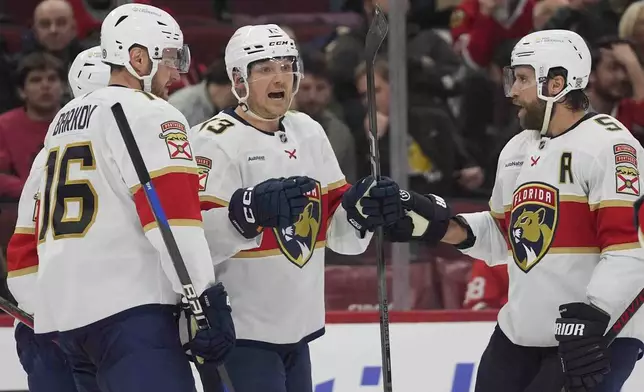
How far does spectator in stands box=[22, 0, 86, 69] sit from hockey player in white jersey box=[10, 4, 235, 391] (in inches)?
87.3

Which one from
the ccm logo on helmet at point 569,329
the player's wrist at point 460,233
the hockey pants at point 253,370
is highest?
the player's wrist at point 460,233

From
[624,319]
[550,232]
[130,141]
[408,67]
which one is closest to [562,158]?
[550,232]

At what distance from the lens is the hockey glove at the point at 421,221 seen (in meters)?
3.59

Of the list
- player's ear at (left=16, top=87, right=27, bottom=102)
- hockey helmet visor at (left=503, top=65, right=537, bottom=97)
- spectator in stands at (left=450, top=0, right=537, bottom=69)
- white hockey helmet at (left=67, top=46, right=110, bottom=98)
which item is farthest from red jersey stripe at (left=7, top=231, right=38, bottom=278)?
Result: spectator in stands at (left=450, top=0, right=537, bottom=69)

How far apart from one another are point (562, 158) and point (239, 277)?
864mm

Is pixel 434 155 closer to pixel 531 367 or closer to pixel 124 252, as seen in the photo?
pixel 531 367

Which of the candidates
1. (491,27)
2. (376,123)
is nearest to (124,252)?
(376,123)

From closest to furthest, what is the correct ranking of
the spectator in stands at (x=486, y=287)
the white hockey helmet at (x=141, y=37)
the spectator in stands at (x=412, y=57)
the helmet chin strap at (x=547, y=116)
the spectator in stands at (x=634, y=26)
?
1. the white hockey helmet at (x=141, y=37)
2. the helmet chin strap at (x=547, y=116)
3. the spectator in stands at (x=486, y=287)
4. the spectator in stands at (x=634, y=26)
5. the spectator in stands at (x=412, y=57)

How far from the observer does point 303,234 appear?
11.1 ft

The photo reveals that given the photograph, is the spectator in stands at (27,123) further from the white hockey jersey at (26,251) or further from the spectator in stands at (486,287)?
the spectator in stands at (486,287)

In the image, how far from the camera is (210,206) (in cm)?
332

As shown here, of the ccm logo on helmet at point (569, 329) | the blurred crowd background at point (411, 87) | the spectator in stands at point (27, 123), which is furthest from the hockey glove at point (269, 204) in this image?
the spectator in stands at point (27, 123)

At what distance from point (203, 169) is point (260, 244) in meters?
0.24

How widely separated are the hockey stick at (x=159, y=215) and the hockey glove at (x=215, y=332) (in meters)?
0.02
